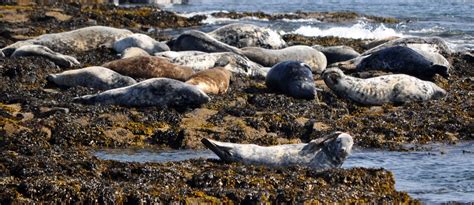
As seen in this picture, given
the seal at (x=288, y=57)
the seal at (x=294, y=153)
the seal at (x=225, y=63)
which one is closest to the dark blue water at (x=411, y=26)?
the seal at (x=288, y=57)

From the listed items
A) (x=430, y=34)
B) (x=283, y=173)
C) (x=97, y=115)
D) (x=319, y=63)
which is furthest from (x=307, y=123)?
(x=430, y=34)

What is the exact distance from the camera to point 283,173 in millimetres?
5309

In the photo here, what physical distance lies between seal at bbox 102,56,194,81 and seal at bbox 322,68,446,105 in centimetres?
153

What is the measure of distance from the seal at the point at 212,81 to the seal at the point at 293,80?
18.8 inches

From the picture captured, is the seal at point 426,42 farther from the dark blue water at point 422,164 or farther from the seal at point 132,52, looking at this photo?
the dark blue water at point 422,164

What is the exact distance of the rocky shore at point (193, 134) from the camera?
15.6 ft

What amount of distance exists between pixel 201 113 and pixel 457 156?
2.30m

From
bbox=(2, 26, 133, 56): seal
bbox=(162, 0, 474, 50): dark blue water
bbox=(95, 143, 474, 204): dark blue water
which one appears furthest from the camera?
bbox=(162, 0, 474, 50): dark blue water

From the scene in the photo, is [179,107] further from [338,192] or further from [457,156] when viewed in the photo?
[338,192]

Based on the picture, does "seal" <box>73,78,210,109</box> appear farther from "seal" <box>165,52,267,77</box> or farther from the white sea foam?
the white sea foam

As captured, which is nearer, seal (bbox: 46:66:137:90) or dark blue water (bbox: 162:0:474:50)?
seal (bbox: 46:66:137:90)

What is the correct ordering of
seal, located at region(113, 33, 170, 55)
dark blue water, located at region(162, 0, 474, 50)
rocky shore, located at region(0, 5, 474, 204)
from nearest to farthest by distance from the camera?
rocky shore, located at region(0, 5, 474, 204)
seal, located at region(113, 33, 170, 55)
dark blue water, located at region(162, 0, 474, 50)

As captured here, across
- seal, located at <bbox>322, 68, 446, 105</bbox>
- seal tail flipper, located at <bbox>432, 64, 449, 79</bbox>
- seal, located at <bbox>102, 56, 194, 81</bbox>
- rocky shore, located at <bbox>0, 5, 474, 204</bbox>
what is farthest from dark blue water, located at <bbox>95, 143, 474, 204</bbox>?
seal tail flipper, located at <bbox>432, 64, 449, 79</bbox>

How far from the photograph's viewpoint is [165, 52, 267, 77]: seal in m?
10.4
